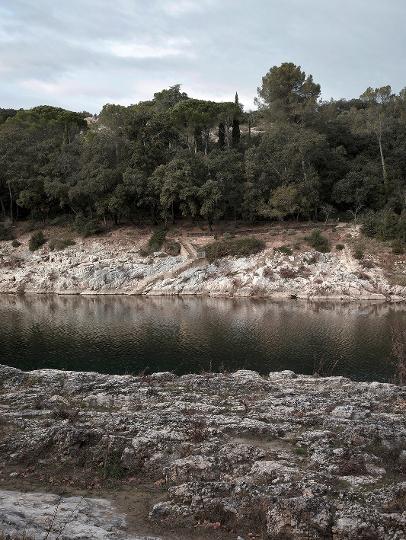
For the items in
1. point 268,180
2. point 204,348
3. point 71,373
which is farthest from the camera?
point 268,180

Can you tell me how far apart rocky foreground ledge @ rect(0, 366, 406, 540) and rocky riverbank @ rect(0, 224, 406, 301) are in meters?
38.7

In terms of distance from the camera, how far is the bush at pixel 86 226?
246ft

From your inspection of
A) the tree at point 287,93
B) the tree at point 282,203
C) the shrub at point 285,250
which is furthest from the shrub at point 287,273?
the tree at point 287,93

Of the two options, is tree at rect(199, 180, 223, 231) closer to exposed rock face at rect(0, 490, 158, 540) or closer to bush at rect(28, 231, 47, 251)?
bush at rect(28, 231, 47, 251)

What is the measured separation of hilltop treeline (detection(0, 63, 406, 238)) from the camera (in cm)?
7231

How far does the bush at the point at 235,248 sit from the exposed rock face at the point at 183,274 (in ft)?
2.96

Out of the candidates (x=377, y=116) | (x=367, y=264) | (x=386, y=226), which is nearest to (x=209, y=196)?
(x=367, y=264)

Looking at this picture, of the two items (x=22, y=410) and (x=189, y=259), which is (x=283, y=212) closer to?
(x=189, y=259)

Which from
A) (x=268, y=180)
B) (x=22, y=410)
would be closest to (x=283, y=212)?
(x=268, y=180)

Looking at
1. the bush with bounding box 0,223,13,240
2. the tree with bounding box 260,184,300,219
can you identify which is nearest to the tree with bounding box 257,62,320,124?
the tree with bounding box 260,184,300,219

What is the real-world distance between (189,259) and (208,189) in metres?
10.5

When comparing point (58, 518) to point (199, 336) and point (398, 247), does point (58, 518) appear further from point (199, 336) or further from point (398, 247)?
point (398, 247)

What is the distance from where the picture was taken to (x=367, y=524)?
37.6 ft

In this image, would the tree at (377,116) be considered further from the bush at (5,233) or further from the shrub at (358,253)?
the bush at (5,233)
